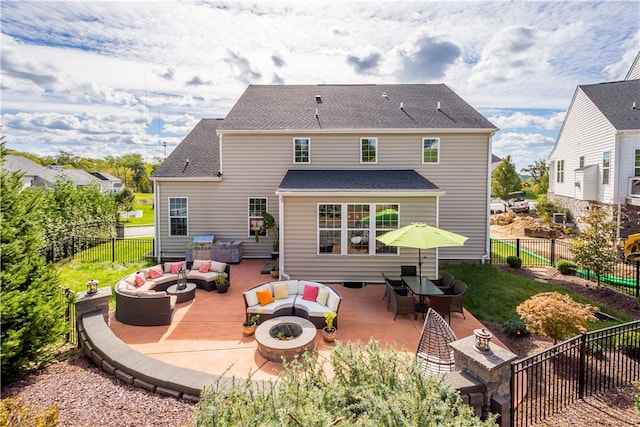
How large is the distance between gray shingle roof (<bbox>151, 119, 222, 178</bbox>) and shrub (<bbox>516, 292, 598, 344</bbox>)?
13243 mm

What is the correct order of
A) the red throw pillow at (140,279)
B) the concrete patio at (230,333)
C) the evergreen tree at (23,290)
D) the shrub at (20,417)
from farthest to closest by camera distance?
the red throw pillow at (140,279), the concrete patio at (230,333), the evergreen tree at (23,290), the shrub at (20,417)

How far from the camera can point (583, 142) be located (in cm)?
1973

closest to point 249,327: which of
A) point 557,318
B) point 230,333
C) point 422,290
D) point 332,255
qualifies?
point 230,333

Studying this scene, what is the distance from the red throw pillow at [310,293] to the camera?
812cm

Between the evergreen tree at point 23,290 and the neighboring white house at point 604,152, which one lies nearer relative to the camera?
the evergreen tree at point 23,290

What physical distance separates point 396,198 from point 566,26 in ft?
27.8

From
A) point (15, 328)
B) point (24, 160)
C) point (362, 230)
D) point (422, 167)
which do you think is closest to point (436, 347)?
point (362, 230)

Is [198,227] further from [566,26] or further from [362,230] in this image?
[566,26]

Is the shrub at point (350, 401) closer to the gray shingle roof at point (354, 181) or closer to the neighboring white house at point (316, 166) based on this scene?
the gray shingle roof at point (354, 181)

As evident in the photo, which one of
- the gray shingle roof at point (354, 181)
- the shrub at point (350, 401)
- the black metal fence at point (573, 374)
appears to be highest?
the gray shingle roof at point (354, 181)

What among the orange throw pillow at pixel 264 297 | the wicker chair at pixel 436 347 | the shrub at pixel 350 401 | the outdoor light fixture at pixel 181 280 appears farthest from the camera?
the outdoor light fixture at pixel 181 280

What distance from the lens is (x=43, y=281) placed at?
5.33m

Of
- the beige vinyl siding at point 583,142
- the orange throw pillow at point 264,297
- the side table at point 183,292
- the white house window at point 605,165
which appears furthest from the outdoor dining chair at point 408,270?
the white house window at point 605,165

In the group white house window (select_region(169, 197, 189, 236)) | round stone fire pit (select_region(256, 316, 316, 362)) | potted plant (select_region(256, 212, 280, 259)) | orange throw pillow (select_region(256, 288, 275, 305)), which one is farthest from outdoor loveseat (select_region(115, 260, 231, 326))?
white house window (select_region(169, 197, 189, 236))
